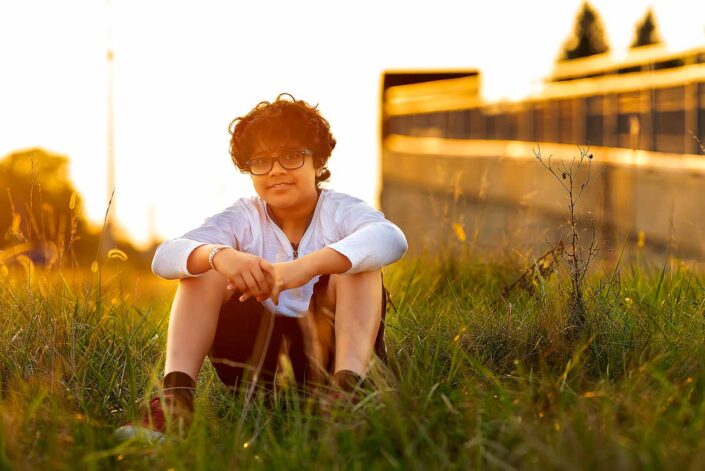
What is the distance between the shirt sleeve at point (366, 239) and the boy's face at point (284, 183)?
14 cm

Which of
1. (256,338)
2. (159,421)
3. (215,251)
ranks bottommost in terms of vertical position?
(159,421)

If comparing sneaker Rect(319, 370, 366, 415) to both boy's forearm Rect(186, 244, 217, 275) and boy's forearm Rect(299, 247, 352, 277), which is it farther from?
boy's forearm Rect(186, 244, 217, 275)

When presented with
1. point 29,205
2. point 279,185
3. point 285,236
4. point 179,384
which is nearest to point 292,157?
point 279,185

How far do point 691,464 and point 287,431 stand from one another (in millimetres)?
1417

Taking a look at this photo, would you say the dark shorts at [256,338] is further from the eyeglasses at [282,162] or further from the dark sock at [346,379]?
the eyeglasses at [282,162]

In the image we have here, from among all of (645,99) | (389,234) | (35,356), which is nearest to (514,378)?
(389,234)

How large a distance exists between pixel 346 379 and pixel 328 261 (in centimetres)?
40

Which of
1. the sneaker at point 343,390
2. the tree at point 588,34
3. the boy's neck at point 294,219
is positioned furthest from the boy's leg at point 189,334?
the tree at point 588,34

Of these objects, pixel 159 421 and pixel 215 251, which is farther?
pixel 215 251

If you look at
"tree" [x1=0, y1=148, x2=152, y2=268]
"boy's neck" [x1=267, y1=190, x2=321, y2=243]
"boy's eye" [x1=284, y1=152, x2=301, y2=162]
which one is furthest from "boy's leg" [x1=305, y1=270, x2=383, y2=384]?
"tree" [x1=0, y1=148, x2=152, y2=268]

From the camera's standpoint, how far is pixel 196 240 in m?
4.70

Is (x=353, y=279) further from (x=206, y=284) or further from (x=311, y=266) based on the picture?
(x=206, y=284)

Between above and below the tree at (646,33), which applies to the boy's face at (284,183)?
below

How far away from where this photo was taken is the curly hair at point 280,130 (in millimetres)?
Answer: 4898
